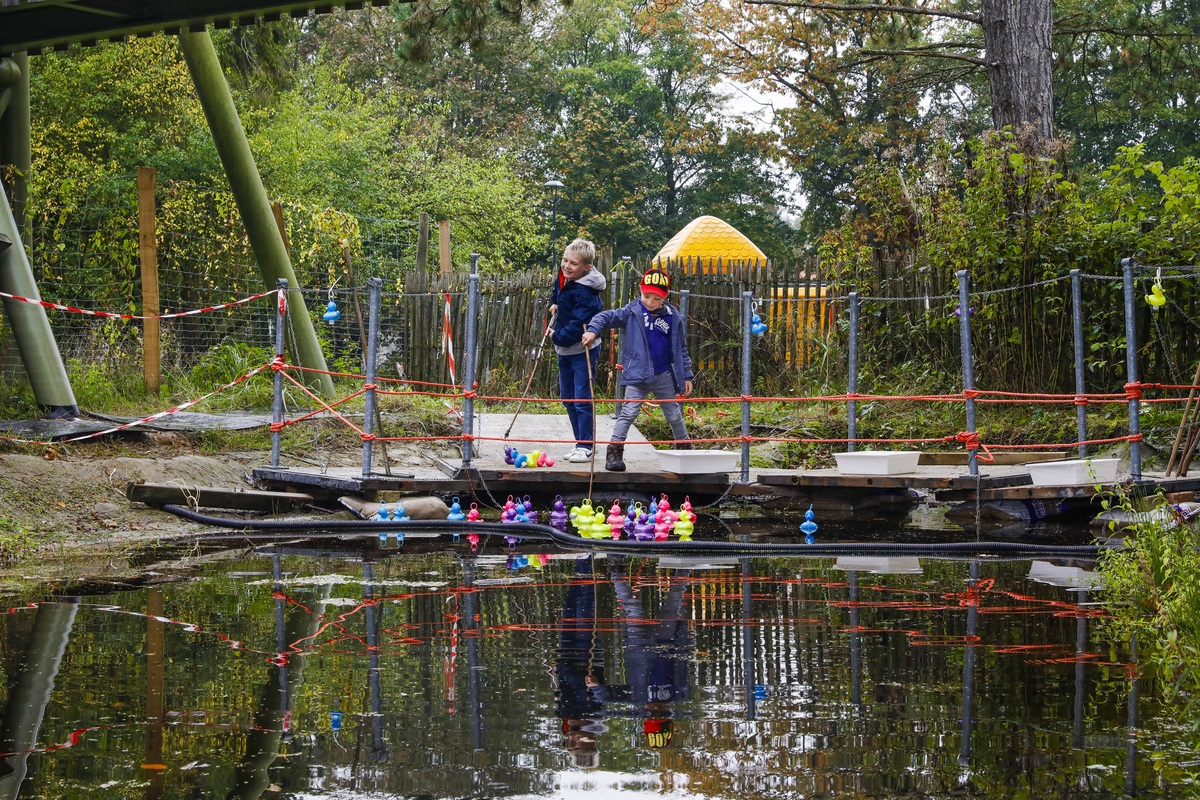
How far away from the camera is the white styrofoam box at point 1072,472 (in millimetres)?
10117

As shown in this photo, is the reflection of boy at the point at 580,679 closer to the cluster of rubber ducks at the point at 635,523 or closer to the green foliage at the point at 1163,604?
the green foliage at the point at 1163,604

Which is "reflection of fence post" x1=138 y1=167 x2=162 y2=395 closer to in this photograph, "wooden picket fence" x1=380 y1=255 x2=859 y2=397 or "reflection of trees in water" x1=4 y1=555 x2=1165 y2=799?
"wooden picket fence" x1=380 y1=255 x2=859 y2=397

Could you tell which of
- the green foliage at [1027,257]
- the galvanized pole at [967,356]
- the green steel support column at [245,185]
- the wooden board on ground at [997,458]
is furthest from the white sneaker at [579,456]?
the green foliage at [1027,257]

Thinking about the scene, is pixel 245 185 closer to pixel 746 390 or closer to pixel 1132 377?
pixel 746 390

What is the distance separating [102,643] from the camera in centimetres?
533

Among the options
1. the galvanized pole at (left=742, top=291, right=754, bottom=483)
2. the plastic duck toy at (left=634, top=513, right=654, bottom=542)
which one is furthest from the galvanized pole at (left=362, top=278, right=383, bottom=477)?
the galvanized pole at (left=742, top=291, right=754, bottom=483)

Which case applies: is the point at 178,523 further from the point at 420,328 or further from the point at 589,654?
the point at 420,328

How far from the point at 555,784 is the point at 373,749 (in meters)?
0.63

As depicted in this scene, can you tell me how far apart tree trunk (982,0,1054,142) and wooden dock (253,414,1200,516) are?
6595mm

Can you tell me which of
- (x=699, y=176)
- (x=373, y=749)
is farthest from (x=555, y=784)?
(x=699, y=176)

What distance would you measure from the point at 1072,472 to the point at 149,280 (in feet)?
31.8

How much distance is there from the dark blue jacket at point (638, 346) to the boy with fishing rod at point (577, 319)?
0.27 m

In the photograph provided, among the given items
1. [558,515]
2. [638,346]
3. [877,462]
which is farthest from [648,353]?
[877,462]

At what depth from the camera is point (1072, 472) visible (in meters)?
10.2
